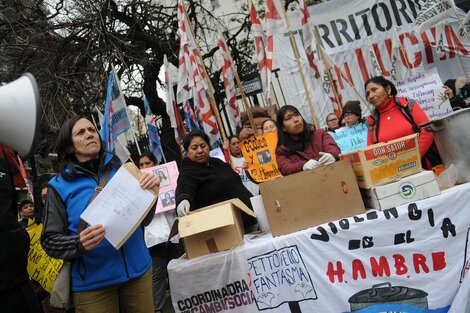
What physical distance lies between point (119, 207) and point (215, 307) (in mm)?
1089

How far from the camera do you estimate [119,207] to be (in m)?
2.36

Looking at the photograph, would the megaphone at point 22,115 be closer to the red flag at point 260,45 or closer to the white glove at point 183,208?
the white glove at point 183,208

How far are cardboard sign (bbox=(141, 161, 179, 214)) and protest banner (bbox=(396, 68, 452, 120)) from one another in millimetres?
4026

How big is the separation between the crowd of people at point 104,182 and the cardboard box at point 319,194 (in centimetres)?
11

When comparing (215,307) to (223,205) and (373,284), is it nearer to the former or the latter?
(223,205)

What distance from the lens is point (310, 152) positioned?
322 cm

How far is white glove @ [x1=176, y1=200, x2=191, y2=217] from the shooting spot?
3.10 meters

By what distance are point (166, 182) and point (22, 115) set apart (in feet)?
12.8

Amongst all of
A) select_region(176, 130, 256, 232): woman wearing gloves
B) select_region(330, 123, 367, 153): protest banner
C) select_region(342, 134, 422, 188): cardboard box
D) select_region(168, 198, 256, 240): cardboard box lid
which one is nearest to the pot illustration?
select_region(342, 134, 422, 188): cardboard box

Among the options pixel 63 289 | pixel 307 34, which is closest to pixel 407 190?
pixel 63 289

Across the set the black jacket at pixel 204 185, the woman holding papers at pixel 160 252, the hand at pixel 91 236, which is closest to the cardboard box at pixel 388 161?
the black jacket at pixel 204 185

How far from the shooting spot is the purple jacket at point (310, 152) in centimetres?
316

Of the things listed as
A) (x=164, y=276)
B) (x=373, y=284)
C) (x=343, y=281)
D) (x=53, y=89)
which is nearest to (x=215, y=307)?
(x=343, y=281)

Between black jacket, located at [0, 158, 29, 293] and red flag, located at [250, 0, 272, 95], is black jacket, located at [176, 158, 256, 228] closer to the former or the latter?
black jacket, located at [0, 158, 29, 293]
